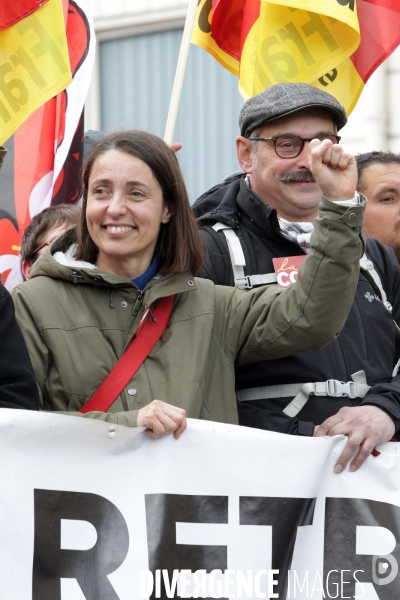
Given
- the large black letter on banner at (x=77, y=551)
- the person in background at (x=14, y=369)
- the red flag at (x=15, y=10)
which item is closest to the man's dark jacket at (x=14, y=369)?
the person in background at (x=14, y=369)

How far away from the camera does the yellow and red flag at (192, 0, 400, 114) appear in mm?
5441

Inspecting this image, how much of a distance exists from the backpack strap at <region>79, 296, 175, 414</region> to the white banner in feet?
0.41

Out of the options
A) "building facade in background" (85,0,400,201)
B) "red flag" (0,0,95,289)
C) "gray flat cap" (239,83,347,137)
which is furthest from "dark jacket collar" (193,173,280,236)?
"building facade in background" (85,0,400,201)

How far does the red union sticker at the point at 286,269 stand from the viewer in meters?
3.90

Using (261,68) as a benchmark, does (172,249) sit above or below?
below

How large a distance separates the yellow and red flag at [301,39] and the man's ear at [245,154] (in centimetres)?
96

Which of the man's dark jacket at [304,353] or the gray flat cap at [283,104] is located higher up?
the gray flat cap at [283,104]

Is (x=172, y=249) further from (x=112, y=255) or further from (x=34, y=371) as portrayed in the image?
(x=34, y=371)

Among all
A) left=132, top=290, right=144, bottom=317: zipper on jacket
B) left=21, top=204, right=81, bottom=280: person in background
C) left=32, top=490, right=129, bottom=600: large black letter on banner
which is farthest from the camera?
left=21, top=204, right=81, bottom=280: person in background

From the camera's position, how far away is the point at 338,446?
352 cm

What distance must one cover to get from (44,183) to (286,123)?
224 centimetres

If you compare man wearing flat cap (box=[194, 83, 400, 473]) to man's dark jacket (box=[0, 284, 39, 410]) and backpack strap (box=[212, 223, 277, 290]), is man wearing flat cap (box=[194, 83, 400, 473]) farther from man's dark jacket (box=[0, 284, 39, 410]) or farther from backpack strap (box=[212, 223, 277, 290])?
man's dark jacket (box=[0, 284, 39, 410])

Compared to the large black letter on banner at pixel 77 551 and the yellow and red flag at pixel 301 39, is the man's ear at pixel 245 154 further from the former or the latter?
the large black letter on banner at pixel 77 551

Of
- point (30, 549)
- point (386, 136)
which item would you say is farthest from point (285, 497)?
point (386, 136)
